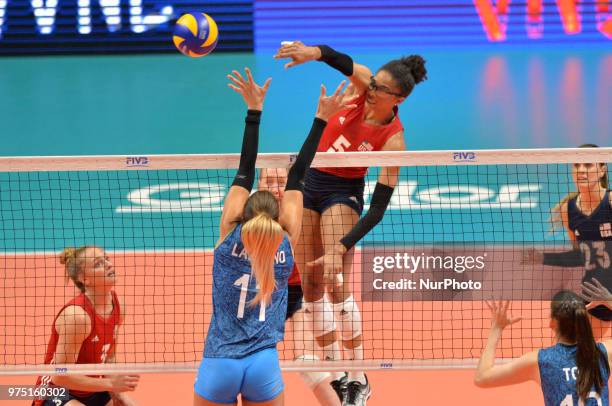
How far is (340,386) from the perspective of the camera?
7164 millimetres

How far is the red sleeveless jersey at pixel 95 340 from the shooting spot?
6191 mm

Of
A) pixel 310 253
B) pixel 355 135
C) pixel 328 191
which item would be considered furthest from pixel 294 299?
pixel 355 135

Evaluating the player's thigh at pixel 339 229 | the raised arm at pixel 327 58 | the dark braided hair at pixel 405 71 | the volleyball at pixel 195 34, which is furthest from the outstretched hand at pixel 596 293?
the volleyball at pixel 195 34

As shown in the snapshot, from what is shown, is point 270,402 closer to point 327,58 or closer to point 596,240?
point 327,58

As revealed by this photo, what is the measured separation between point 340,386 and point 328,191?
160cm

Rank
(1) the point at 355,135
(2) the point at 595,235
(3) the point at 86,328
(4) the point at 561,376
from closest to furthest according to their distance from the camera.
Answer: (4) the point at 561,376 → (3) the point at 86,328 → (1) the point at 355,135 → (2) the point at 595,235

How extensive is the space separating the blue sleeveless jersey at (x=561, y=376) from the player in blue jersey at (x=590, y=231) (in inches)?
70.7

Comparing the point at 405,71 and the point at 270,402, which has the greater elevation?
the point at 405,71

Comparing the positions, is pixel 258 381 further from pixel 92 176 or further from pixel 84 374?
pixel 92 176

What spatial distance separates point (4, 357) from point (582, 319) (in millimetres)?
5607

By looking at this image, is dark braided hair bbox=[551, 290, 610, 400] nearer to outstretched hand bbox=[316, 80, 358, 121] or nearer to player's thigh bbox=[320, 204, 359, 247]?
outstretched hand bbox=[316, 80, 358, 121]

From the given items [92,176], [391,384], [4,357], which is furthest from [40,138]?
[391,384]

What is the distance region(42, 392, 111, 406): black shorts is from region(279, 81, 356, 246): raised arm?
2.05m

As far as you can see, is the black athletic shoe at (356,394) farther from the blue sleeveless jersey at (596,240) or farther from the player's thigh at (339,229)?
the blue sleeveless jersey at (596,240)
